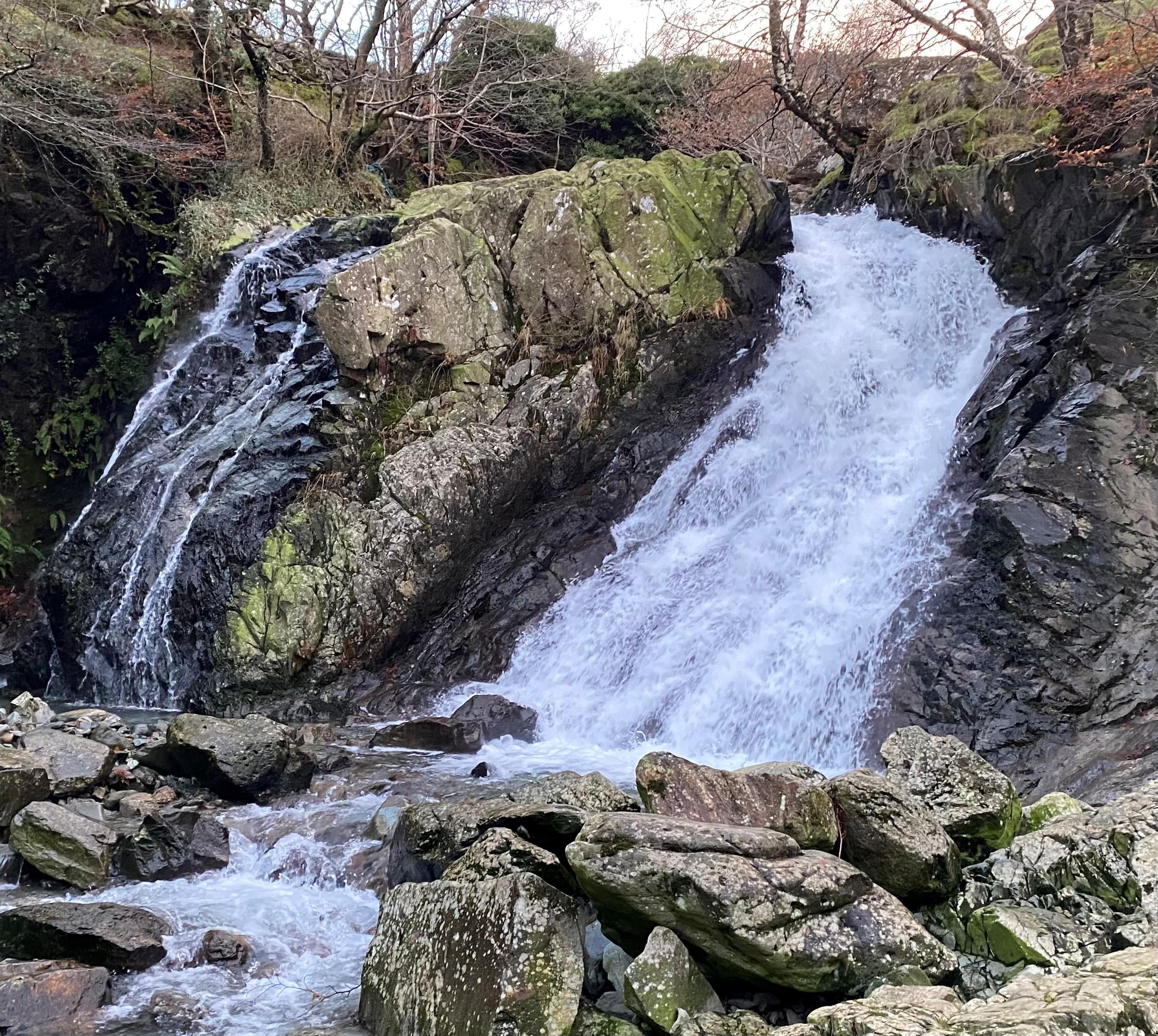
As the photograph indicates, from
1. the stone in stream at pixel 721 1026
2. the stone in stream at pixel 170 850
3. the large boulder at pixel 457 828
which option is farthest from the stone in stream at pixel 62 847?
the stone in stream at pixel 721 1026

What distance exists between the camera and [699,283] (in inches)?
Answer: 525

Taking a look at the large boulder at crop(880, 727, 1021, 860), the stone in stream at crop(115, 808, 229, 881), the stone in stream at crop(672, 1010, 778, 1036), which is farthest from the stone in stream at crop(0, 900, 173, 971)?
the large boulder at crop(880, 727, 1021, 860)

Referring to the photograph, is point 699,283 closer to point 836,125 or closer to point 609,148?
point 836,125

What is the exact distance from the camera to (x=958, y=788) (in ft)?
15.9

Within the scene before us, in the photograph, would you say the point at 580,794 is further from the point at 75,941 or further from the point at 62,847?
the point at 62,847

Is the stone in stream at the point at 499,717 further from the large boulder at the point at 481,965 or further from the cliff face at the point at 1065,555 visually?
the large boulder at the point at 481,965

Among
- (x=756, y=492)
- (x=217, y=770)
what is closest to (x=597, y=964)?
(x=217, y=770)

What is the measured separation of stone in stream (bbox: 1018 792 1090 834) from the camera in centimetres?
486

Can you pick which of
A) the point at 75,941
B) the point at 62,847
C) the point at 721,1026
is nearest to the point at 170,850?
the point at 62,847

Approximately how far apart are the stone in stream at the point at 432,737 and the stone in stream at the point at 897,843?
5.15 metres

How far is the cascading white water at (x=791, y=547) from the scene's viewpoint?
8742 millimetres

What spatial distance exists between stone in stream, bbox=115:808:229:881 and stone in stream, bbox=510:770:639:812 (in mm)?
2616

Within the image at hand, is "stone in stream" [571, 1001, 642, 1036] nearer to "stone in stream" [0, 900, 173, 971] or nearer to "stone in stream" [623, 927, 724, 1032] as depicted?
"stone in stream" [623, 927, 724, 1032]

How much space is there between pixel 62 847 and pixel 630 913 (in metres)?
4.42
